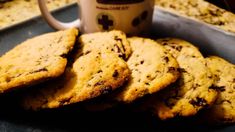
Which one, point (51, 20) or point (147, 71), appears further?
point (51, 20)

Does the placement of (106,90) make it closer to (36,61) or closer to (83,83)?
(83,83)

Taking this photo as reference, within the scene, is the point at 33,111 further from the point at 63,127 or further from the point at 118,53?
the point at 118,53

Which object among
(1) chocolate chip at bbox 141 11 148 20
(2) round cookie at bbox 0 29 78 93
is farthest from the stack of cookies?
(1) chocolate chip at bbox 141 11 148 20

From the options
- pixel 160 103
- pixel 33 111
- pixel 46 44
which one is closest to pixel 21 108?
pixel 33 111

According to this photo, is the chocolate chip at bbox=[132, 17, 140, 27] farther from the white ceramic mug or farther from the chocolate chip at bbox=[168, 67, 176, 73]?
the chocolate chip at bbox=[168, 67, 176, 73]

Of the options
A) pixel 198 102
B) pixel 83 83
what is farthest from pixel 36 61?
pixel 198 102
